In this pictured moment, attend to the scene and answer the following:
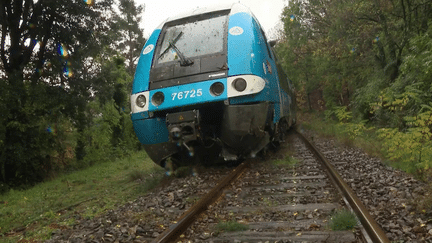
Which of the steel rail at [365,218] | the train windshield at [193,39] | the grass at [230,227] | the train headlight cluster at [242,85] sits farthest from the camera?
the train windshield at [193,39]

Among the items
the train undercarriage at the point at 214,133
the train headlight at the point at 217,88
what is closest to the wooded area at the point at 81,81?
the train undercarriage at the point at 214,133

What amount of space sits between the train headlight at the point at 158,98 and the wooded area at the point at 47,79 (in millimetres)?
4282

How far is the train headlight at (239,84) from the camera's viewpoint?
5.48 meters

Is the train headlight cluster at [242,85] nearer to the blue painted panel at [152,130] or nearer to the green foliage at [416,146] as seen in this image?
the blue painted panel at [152,130]

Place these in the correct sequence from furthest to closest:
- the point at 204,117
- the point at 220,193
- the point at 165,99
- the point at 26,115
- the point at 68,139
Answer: the point at 68,139 → the point at 26,115 → the point at 204,117 → the point at 165,99 → the point at 220,193

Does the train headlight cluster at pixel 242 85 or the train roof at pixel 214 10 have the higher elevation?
the train roof at pixel 214 10

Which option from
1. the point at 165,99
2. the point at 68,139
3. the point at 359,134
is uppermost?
the point at 165,99

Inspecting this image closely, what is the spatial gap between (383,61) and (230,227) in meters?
13.1

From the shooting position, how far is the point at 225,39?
6000 mm

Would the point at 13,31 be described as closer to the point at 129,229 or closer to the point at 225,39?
the point at 225,39

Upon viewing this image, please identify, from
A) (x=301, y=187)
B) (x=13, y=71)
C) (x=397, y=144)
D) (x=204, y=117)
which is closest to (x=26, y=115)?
(x=13, y=71)

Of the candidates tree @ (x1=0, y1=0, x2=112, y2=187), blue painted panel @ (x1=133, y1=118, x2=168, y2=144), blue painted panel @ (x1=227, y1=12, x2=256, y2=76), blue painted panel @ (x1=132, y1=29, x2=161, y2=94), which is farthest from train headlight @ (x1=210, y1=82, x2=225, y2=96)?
tree @ (x1=0, y1=0, x2=112, y2=187)

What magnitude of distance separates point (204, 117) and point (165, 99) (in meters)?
0.80

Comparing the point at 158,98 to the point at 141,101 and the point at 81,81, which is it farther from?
the point at 81,81
